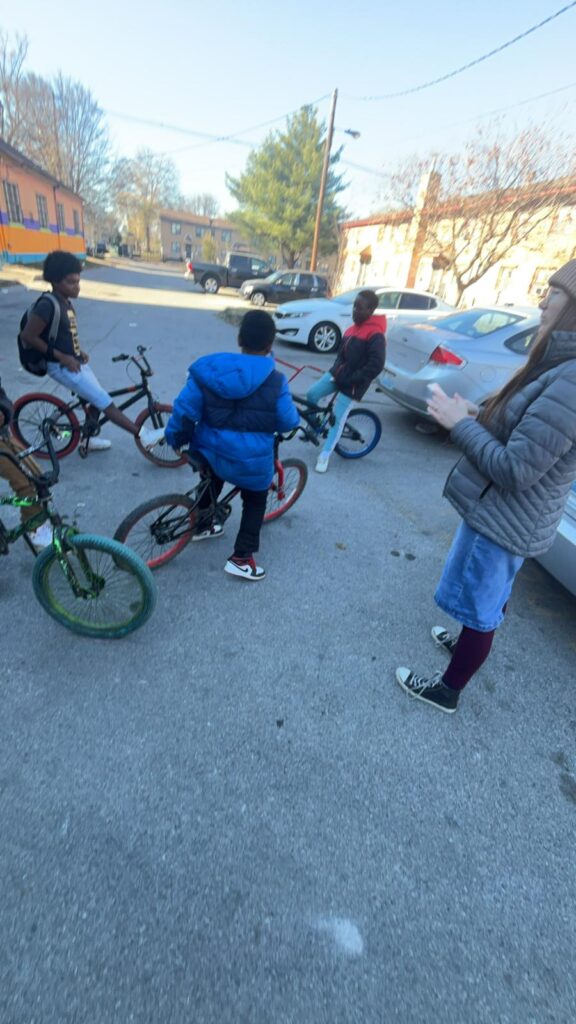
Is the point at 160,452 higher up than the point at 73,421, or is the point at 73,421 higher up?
the point at 73,421

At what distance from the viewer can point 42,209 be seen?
27.0m

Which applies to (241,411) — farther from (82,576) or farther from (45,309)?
(45,309)

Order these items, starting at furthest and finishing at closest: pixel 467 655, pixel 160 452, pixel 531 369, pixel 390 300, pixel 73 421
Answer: pixel 390 300
pixel 160 452
pixel 73 421
pixel 467 655
pixel 531 369

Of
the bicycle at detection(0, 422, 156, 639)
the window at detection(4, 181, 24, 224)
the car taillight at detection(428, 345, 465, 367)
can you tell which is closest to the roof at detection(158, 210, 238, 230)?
the window at detection(4, 181, 24, 224)

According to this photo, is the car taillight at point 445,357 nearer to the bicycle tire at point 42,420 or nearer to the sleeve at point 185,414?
the sleeve at point 185,414

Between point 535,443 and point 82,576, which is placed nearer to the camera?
point 535,443

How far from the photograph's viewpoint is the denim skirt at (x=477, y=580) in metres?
1.92

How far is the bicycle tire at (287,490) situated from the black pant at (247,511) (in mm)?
652

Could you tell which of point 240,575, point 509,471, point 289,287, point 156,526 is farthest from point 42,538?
point 289,287

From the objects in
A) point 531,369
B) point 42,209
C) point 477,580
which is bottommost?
point 477,580

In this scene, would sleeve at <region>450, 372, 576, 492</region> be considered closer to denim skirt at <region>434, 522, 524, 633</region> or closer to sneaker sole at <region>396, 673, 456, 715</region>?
denim skirt at <region>434, 522, 524, 633</region>

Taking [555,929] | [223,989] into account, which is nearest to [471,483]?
[555,929]

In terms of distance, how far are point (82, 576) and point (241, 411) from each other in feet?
3.89

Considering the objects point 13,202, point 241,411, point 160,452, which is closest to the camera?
point 241,411
